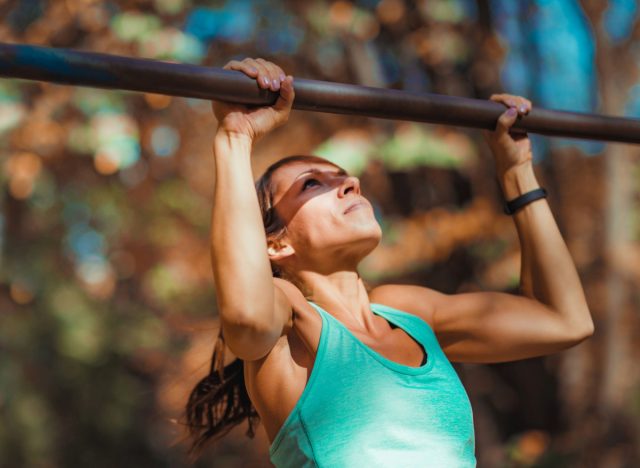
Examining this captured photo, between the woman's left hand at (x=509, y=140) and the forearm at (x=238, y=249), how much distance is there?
2.34 feet

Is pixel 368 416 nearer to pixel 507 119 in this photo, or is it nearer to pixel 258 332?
pixel 258 332

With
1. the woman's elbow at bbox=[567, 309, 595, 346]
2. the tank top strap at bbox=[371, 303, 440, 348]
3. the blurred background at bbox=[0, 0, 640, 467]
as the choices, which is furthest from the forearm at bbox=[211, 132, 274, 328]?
the blurred background at bbox=[0, 0, 640, 467]

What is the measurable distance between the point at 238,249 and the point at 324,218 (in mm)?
375

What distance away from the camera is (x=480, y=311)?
195 cm

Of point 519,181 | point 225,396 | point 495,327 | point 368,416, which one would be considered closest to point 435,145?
point 519,181

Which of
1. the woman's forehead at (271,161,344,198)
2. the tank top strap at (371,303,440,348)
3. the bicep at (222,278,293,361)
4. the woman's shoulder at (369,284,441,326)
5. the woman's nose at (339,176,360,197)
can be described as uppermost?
the woman's forehead at (271,161,344,198)

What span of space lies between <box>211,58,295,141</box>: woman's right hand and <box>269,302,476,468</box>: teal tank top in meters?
0.39

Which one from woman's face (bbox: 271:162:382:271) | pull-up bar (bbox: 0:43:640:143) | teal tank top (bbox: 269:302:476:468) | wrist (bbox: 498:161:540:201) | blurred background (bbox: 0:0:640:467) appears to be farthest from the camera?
blurred background (bbox: 0:0:640:467)

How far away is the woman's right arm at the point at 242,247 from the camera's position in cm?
143

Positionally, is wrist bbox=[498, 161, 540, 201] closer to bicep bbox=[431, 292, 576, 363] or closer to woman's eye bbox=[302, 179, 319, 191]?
bicep bbox=[431, 292, 576, 363]

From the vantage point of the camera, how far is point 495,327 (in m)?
1.93

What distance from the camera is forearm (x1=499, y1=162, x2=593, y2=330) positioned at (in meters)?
1.97

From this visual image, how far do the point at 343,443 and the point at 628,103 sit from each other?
4.41m

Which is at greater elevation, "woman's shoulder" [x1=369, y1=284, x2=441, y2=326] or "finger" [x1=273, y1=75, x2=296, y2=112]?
"finger" [x1=273, y1=75, x2=296, y2=112]
